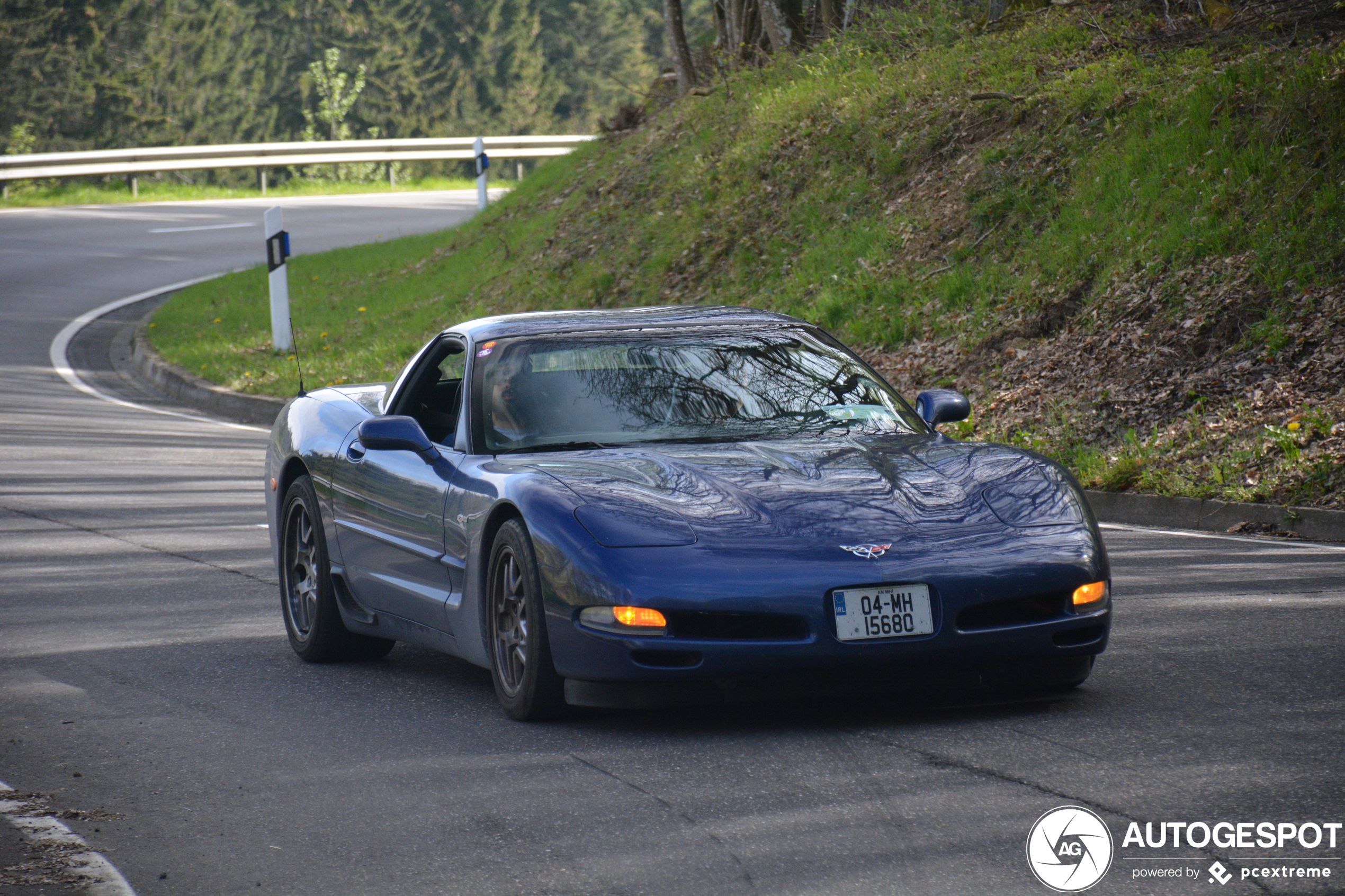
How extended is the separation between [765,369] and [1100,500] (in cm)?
473

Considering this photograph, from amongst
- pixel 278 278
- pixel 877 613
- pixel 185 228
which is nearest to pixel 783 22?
pixel 278 278

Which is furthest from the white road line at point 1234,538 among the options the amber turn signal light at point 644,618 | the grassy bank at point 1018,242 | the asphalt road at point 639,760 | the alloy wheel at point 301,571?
the amber turn signal light at point 644,618

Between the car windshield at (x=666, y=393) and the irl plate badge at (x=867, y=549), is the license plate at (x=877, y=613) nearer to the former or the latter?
the irl plate badge at (x=867, y=549)

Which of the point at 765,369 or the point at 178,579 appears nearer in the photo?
the point at 765,369

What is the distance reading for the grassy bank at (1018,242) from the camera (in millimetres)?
11336

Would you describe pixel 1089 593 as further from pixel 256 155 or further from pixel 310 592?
pixel 256 155

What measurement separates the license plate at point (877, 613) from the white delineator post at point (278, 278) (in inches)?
571

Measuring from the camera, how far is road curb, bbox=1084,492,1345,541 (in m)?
9.34

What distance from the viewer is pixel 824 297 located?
15516 mm

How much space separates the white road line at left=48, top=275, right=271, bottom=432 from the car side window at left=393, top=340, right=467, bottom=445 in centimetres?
906

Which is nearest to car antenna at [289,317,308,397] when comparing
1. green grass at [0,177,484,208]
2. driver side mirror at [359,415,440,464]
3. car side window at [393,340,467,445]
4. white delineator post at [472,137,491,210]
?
car side window at [393,340,467,445]

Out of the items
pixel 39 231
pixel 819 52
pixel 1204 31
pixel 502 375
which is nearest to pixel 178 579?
pixel 502 375

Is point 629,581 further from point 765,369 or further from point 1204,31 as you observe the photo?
point 1204,31

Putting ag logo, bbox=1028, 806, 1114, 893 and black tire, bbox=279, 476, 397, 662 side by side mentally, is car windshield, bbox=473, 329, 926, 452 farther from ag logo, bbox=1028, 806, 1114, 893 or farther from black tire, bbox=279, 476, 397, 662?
ag logo, bbox=1028, 806, 1114, 893
